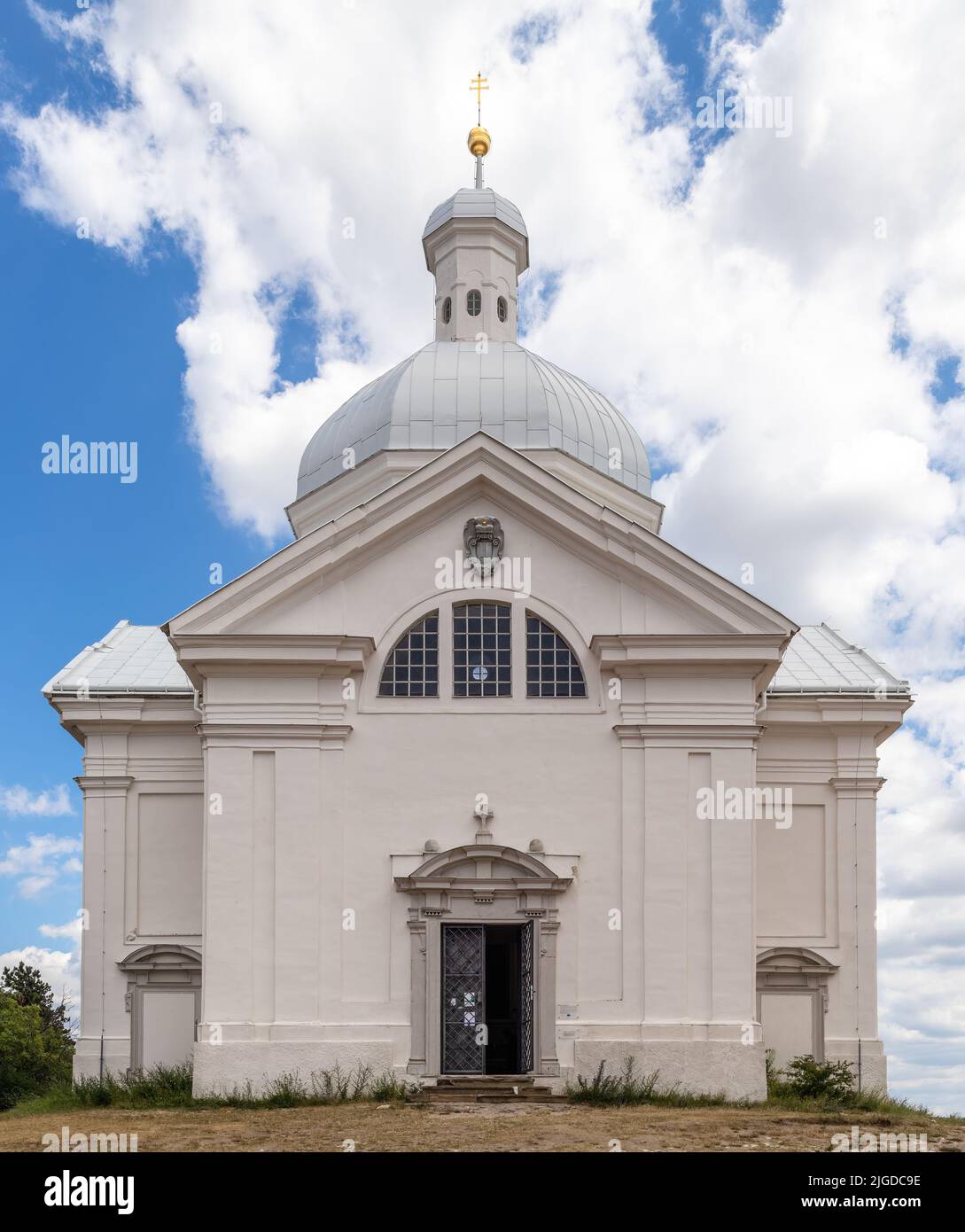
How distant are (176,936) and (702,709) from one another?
10720 mm

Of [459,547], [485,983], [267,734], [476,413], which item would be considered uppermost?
[476,413]

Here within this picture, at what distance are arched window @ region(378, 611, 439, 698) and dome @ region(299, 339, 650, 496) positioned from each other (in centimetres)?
649

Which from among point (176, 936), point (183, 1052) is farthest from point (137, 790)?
point (183, 1052)

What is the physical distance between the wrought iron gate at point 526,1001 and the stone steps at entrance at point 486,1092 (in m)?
0.54

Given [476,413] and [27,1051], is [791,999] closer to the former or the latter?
[476,413]

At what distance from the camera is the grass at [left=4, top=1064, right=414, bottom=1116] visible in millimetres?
24219

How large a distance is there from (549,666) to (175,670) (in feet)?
28.2

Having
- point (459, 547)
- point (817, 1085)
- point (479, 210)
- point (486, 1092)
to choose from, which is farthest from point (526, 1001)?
point (479, 210)

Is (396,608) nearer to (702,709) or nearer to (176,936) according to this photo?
(702,709)

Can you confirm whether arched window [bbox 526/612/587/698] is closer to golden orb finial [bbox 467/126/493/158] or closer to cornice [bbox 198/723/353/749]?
cornice [bbox 198/723/353/749]

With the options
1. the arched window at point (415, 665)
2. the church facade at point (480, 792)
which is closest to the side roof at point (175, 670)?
the church facade at point (480, 792)

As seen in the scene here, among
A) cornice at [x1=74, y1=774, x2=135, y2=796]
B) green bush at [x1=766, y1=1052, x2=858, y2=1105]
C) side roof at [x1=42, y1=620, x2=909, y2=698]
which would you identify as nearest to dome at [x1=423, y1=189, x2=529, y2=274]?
side roof at [x1=42, y1=620, x2=909, y2=698]

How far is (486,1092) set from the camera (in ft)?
79.5

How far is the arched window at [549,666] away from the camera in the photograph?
2644 cm
